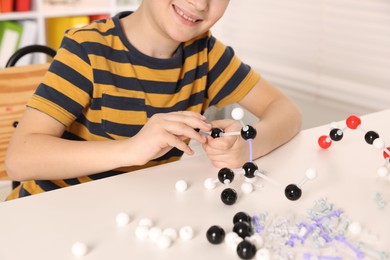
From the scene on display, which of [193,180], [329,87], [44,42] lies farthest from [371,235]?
[44,42]

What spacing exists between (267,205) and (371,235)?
0.15m

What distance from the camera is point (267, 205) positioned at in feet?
2.52

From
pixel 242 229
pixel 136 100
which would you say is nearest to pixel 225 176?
pixel 242 229

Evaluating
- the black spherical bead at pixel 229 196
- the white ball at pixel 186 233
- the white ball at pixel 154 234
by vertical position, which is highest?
the white ball at pixel 154 234

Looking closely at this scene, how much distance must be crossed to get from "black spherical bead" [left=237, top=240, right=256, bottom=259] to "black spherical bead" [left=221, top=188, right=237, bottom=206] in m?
0.14

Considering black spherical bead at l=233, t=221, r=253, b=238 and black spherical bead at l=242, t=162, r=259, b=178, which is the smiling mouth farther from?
black spherical bead at l=233, t=221, r=253, b=238

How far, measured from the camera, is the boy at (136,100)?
35.8 inches

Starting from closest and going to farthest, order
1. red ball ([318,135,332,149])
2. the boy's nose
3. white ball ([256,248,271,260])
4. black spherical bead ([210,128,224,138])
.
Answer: white ball ([256,248,271,260])
black spherical bead ([210,128,224,138])
red ball ([318,135,332,149])
the boy's nose

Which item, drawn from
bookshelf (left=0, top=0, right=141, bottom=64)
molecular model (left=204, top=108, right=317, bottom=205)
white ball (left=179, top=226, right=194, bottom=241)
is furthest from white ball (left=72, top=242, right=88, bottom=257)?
bookshelf (left=0, top=0, right=141, bottom=64)

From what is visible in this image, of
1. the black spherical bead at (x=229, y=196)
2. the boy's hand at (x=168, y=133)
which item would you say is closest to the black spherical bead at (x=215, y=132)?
the boy's hand at (x=168, y=133)

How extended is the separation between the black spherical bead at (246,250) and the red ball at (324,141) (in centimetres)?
41

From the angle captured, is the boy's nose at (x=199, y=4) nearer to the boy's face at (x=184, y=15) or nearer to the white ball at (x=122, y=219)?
the boy's face at (x=184, y=15)

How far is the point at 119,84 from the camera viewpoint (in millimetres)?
1114

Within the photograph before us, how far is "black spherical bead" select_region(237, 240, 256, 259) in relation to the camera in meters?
0.61
